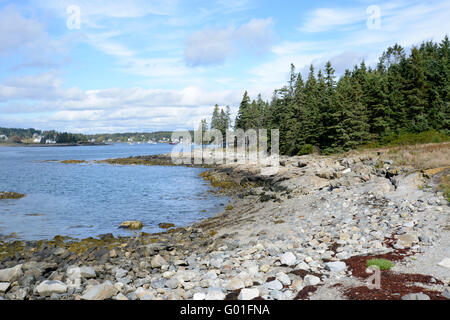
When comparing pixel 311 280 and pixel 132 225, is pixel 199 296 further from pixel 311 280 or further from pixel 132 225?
pixel 132 225

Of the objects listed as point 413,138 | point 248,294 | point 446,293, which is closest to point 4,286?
point 248,294

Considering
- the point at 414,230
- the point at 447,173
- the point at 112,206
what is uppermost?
the point at 447,173

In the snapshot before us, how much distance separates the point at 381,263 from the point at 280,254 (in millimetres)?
3609

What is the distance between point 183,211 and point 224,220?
6.46 meters

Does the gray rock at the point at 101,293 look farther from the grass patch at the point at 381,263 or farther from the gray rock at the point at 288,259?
the grass patch at the point at 381,263

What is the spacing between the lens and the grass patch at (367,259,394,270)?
925cm

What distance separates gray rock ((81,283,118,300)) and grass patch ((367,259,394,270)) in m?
7.79

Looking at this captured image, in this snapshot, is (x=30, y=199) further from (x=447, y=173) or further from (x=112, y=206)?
(x=447, y=173)

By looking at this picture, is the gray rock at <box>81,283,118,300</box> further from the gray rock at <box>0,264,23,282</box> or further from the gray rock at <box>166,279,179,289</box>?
the gray rock at <box>0,264,23,282</box>

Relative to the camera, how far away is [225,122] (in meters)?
122

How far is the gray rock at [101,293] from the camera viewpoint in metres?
9.71

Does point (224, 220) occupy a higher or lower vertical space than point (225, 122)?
lower

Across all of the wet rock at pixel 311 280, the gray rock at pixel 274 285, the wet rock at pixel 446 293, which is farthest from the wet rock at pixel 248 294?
the wet rock at pixel 446 293
